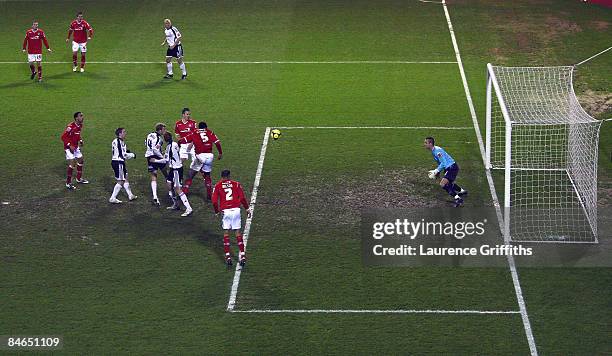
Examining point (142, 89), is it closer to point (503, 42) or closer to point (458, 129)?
point (458, 129)

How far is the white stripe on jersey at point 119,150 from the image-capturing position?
2259 cm

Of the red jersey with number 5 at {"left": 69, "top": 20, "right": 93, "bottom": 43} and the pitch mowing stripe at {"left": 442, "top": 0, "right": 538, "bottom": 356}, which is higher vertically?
the red jersey with number 5 at {"left": 69, "top": 20, "right": 93, "bottom": 43}

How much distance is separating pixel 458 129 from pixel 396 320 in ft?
34.5

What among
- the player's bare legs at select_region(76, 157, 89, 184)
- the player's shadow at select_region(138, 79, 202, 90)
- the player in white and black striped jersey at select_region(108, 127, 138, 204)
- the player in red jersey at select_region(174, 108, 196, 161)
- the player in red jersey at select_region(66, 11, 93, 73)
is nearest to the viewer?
the player in white and black striped jersey at select_region(108, 127, 138, 204)

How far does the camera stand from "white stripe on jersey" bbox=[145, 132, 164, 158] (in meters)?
22.4

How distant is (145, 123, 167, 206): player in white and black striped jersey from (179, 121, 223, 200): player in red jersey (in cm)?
63

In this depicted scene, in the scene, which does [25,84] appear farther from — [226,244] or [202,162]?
[226,244]

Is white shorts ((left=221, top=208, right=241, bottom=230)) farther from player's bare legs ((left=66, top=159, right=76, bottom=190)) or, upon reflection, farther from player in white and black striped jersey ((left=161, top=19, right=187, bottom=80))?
player in white and black striped jersey ((left=161, top=19, right=187, bottom=80))

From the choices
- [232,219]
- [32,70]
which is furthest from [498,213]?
[32,70]

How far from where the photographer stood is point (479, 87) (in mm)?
30750

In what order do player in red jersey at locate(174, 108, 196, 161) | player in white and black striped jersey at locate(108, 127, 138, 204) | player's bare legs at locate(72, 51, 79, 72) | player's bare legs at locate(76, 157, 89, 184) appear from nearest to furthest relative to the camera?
player in white and black striped jersey at locate(108, 127, 138, 204) → player in red jersey at locate(174, 108, 196, 161) → player's bare legs at locate(76, 157, 89, 184) → player's bare legs at locate(72, 51, 79, 72)

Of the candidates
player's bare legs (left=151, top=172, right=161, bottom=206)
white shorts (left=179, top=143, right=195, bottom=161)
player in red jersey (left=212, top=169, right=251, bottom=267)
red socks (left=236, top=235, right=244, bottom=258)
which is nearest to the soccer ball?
white shorts (left=179, top=143, right=195, bottom=161)

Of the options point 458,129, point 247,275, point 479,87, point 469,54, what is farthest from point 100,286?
point 469,54

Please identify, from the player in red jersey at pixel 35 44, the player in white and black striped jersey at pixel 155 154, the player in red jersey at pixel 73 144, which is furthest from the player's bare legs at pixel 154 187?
the player in red jersey at pixel 35 44
